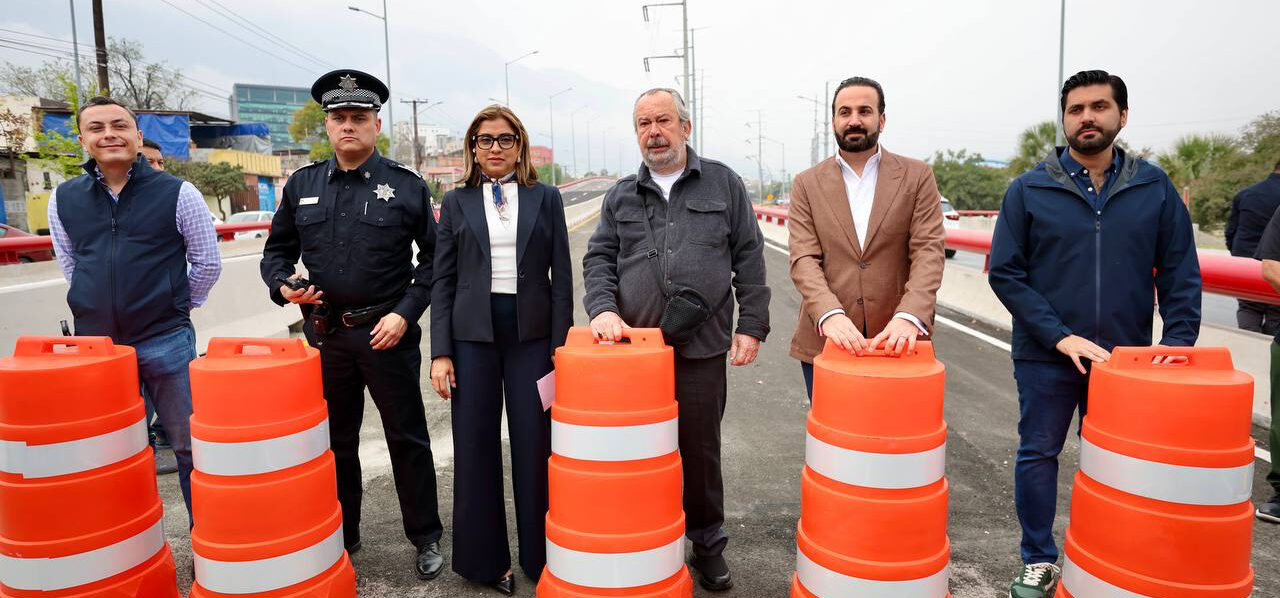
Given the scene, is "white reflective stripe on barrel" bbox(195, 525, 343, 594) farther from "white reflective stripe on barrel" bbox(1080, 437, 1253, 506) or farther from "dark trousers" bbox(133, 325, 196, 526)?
"white reflective stripe on barrel" bbox(1080, 437, 1253, 506)

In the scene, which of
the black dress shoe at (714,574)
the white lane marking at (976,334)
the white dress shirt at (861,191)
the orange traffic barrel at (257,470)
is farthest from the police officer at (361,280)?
the white lane marking at (976,334)

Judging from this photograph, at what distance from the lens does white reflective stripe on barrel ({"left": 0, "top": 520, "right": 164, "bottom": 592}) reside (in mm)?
2826

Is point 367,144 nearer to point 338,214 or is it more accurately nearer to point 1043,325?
point 338,214

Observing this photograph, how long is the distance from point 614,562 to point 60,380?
2120 mm

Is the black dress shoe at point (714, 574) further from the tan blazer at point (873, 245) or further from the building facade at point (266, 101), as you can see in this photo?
the building facade at point (266, 101)

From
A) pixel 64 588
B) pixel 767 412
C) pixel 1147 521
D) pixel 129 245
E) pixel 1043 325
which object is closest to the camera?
pixel 1147 521

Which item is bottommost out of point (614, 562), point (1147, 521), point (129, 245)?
point (614, 562)

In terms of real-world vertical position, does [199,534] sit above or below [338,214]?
below

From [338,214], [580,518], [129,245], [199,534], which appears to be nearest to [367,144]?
[338,214]

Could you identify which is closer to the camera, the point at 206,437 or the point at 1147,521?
the point at 1147,521

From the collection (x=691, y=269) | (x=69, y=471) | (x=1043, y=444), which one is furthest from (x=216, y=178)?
(x=1043, y=444)

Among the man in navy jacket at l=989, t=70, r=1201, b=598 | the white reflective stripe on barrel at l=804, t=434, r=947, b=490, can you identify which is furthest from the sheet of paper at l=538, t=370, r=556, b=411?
the man in navy jacket at l=989, t=70, r=1201, b=598

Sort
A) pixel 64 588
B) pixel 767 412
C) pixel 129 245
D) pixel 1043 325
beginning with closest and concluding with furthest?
pixel 64 588 → pixel 1043 325 → pixel 129 245 → pixel 767 412

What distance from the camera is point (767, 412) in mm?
6082
